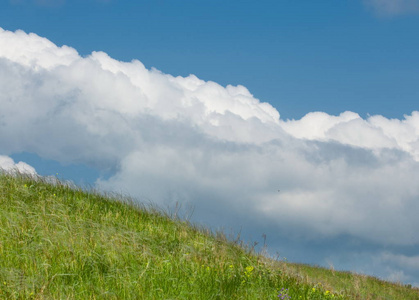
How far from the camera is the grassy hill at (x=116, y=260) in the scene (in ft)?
24.0

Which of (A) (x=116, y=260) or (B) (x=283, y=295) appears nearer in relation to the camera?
(B) (x=283, y=295)

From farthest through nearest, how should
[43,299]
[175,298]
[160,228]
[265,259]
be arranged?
[160,228] < [265,259] < [175,298] < [43,299]

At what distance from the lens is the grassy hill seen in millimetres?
7316

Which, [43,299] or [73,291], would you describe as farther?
[73,291]

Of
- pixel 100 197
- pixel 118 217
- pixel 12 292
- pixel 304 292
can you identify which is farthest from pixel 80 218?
A: pixel 304 292

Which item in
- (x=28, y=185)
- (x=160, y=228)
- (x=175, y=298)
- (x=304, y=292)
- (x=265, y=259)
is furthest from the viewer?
(x=28, y=185)

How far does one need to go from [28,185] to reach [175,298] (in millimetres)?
8260

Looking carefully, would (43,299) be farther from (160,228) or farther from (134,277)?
(160,228)

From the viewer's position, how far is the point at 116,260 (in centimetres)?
857

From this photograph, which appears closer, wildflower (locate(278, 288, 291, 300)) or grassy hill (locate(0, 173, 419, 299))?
grassy hill (locate(0, 173, 419, 299))

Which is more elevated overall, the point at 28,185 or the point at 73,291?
the point at 28,185

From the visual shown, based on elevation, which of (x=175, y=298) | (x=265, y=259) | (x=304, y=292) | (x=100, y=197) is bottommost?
(x=175, y=298)

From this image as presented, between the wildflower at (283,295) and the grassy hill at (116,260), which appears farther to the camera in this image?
the wildflower at (283,295)

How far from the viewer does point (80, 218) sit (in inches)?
431
